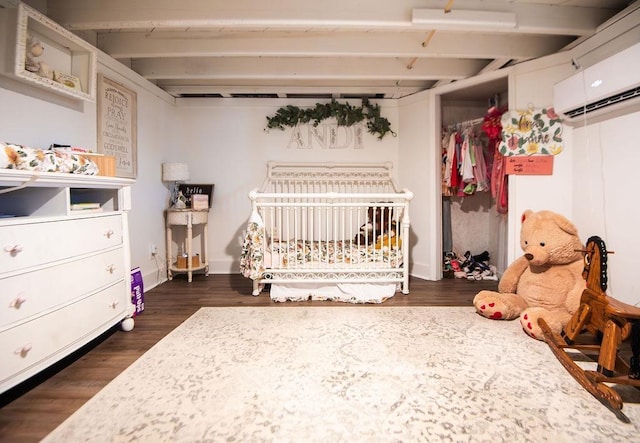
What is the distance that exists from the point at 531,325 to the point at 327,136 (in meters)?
2.85

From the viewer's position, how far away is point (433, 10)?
2.07 m

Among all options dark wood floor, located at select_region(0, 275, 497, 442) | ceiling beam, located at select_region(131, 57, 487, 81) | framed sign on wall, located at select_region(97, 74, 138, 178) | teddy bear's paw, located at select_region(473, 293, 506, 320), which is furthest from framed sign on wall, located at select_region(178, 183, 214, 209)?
teddy bear's paw, located at select_region(473, 293, 506, 320)

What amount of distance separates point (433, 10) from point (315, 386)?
2400 millimetres

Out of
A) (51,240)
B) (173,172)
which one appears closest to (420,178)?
(173,172)

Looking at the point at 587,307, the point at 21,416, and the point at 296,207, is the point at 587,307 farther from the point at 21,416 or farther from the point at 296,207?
the point at 21,416

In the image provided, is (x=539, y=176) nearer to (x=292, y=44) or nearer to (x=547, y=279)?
(x=547, y=279)

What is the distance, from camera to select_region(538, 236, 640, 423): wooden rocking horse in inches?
52.9

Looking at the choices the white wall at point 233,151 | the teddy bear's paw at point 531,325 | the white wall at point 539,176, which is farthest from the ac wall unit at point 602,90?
the white wall at point 233,151

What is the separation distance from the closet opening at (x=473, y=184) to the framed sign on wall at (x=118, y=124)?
325 cm

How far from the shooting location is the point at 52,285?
1495 mm

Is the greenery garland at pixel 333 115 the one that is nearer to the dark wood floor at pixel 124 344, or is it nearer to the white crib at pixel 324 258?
the white crib at pixel 324 258

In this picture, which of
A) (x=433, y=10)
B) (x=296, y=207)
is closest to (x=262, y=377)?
(x=296, y=207)

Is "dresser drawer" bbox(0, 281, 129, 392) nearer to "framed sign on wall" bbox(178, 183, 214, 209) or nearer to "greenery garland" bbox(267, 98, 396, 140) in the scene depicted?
"framed sign on wall" bbox(178, 183, 214, 209)

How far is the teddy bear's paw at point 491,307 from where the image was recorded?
2213 millimetres
